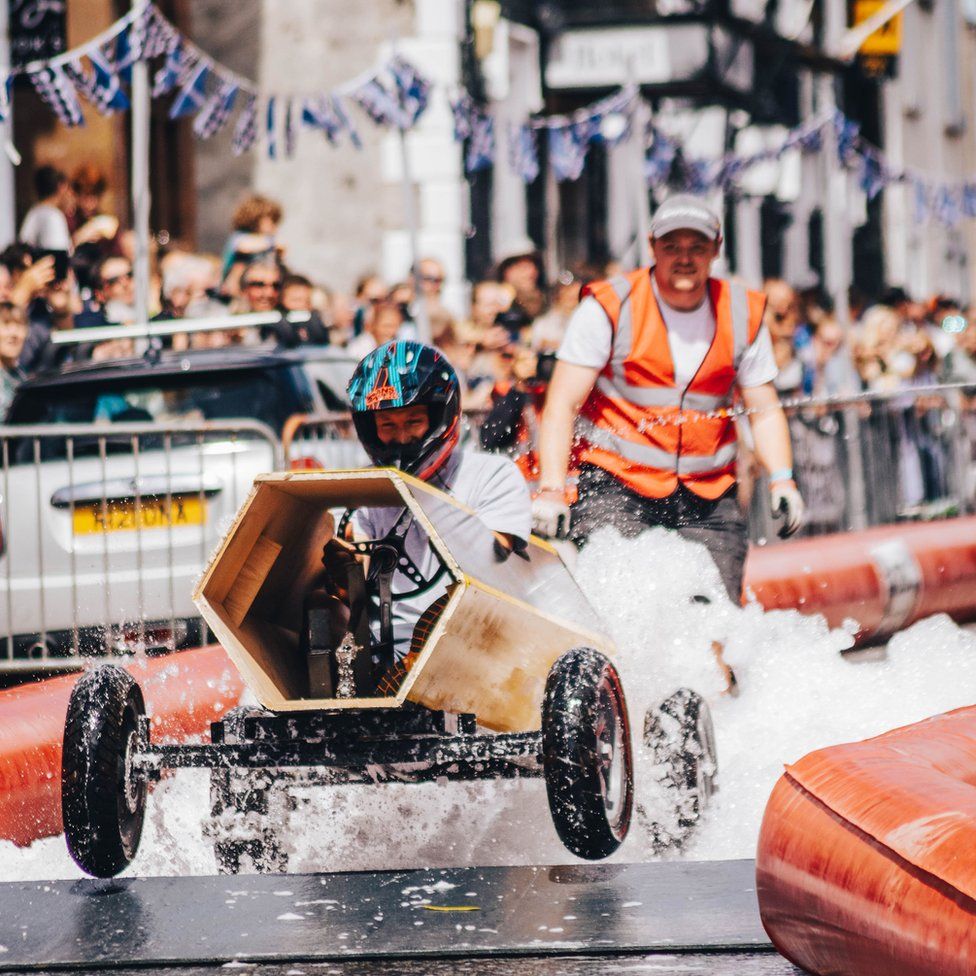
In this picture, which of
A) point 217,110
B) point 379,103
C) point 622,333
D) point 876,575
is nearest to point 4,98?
point 217,110

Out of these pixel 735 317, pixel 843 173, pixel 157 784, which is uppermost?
pixel 843 173

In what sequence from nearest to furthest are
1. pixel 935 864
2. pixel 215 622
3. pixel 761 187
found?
pixel 935 864, pixel 215 622, pixel 761 187

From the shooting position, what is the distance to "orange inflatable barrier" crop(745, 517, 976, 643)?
10.6 meters

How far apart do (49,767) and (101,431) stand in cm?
290

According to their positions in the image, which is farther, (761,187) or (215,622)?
(761,187)

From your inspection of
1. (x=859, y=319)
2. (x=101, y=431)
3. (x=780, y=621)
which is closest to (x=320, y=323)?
(x=101, y=431)

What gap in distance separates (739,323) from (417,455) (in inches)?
66.0

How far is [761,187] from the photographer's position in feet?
102

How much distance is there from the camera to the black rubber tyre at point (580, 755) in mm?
5164

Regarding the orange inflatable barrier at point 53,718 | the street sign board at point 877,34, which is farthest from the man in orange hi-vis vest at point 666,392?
the street sign board at point 877,34

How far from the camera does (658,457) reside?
707 centimetres

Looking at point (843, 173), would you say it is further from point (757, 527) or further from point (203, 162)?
point (757, 527)

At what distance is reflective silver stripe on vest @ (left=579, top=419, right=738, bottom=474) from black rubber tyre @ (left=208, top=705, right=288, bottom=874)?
178 cm

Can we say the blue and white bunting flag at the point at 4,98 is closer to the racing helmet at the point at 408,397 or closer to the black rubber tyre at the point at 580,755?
the racing helmet at the point at 408,397
